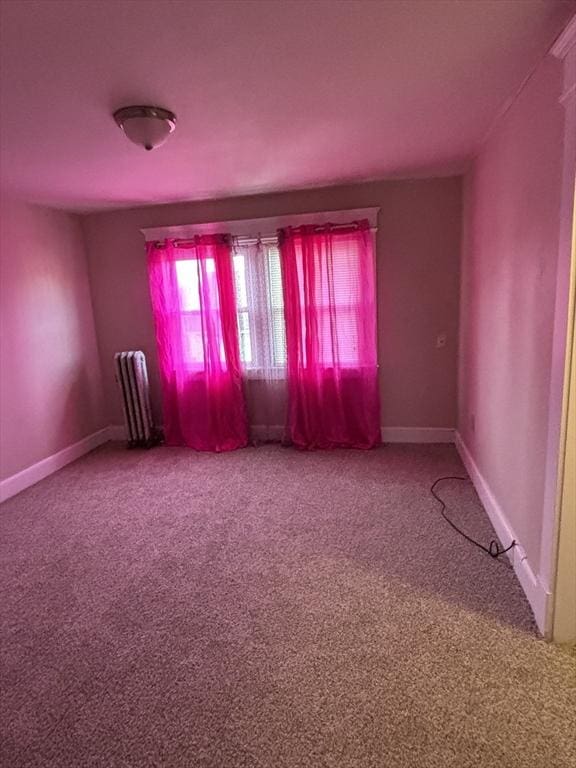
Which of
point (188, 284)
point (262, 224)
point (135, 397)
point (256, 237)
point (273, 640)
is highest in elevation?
point (262, 224)

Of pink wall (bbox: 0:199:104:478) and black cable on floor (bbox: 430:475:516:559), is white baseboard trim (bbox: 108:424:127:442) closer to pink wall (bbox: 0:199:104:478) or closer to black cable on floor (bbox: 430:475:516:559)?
pink wall (bbox: 0:199:104:478)

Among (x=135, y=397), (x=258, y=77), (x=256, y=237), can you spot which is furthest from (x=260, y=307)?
(x=258, y=77)

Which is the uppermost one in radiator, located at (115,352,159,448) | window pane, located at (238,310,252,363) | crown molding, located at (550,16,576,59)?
crown molding, located at (550,16,576,59)

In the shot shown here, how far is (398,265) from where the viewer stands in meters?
3.73

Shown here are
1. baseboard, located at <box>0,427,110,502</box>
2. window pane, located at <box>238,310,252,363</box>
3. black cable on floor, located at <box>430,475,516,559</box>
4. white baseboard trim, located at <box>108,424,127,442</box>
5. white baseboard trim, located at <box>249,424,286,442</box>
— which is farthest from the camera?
white baseboard trim, located at <box>108,424,127,442</box>

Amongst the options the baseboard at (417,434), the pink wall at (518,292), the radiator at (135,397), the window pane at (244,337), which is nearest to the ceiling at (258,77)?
the pink wall at (518,292)

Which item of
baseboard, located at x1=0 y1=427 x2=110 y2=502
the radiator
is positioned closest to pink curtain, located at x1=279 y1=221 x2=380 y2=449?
the radiator

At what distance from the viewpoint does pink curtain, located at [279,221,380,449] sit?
3.68 meters

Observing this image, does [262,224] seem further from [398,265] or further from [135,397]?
[135,397]

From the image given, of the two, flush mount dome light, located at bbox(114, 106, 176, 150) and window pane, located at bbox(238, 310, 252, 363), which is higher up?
flush mount dome light, located at bbox(114, 106, 176, 150)

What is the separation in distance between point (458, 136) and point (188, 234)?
2.42 meters

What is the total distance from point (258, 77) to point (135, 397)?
10.1 feet

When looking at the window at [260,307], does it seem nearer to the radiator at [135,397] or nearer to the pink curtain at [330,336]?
the pink curtain at [330,336]

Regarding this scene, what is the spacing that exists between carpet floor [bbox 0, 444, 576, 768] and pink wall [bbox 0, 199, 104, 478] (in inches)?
31.1
